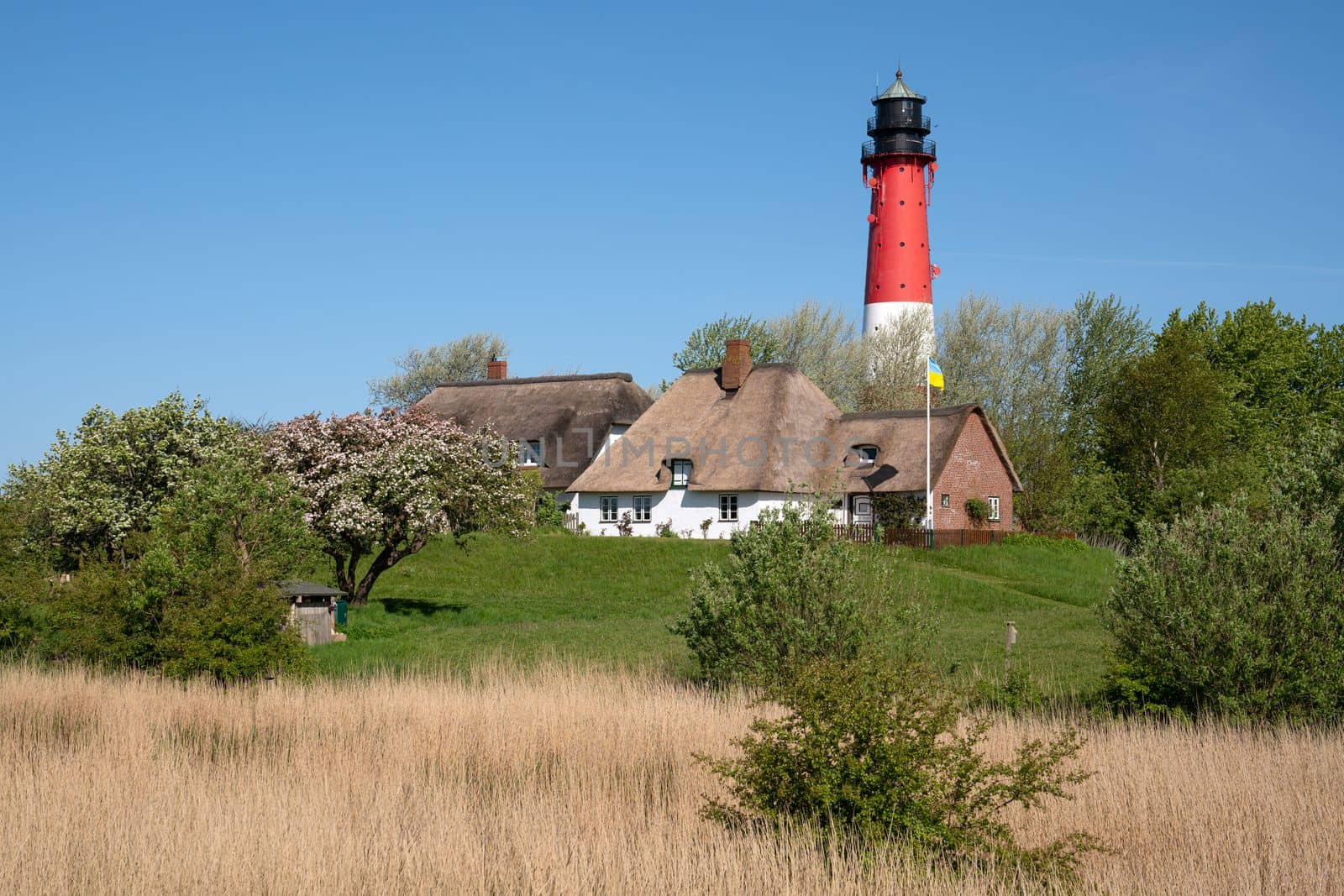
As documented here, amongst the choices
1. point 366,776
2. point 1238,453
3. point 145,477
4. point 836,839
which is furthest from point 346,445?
point 1238,453

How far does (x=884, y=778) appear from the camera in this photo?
8703 mm

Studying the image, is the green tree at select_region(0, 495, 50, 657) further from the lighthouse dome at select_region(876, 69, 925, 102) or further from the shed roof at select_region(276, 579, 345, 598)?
the lighthouse dome at select_region(876, 69, 925, 102)

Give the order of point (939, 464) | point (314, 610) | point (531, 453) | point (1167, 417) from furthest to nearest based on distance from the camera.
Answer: point (1167, 417) → point (531, 453) → point (939, 464) → point (314, 610)

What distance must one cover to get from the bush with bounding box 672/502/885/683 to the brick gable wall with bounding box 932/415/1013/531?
26.6m

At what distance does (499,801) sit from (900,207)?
4890cm

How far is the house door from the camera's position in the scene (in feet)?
139

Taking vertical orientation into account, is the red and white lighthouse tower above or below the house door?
above

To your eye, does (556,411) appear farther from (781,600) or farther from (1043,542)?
(781,600)

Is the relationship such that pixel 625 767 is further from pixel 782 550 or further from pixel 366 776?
pixel 782 550

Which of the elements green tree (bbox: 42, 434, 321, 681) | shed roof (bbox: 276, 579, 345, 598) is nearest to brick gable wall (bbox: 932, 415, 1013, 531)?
shed roof (bbox: 276, 579, 345, 598)

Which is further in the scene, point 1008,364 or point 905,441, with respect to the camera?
point 1008,364

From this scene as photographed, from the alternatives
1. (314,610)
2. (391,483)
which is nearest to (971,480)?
(391,483)

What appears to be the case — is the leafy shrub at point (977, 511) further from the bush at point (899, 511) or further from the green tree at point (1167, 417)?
the green tree at point (1167, 417)

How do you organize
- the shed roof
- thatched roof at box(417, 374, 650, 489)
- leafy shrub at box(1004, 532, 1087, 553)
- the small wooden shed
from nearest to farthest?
the shed roof, the small wooden shed, leafy shrub at box(1004, 532, 1087, 553), thatched roof at box(417, 374, 650, 489)
